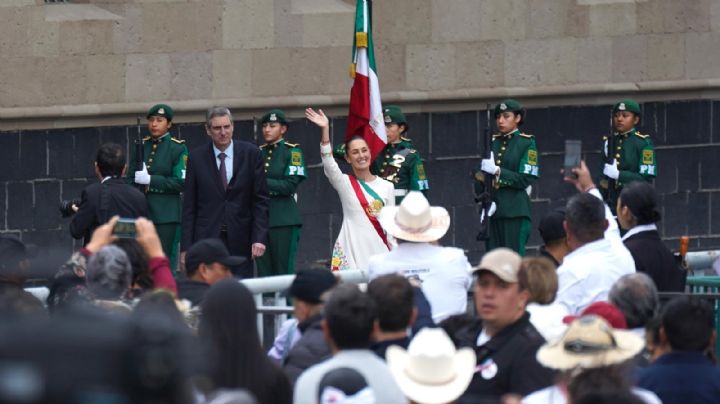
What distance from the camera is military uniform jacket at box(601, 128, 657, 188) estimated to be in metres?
14.0

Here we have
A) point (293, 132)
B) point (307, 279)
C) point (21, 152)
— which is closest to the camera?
point (307, 279)

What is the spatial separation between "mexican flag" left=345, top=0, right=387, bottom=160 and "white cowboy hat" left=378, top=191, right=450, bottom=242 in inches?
211

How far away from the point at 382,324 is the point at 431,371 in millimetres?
659

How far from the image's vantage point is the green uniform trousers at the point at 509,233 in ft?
47.0

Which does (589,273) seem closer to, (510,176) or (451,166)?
(510,176)

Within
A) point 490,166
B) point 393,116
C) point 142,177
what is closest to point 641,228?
point 490,166

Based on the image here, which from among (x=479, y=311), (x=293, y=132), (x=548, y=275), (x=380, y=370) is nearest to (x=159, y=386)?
(x=380, y=370)

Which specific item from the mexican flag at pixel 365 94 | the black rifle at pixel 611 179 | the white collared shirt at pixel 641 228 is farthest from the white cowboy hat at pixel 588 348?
the black rifle at pixel 611 179

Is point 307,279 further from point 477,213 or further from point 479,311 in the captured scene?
point 477,213

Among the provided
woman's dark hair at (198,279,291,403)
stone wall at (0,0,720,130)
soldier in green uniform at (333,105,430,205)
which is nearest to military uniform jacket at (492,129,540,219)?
soldier in green uniform at (333,105,430,205)

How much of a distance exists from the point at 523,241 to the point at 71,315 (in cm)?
1236

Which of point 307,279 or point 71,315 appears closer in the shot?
point 71,315

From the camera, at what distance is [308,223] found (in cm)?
1521

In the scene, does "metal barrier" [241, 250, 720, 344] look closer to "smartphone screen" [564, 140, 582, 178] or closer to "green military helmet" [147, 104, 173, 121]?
"smartphone screen" [564, 140, 582, 178]
